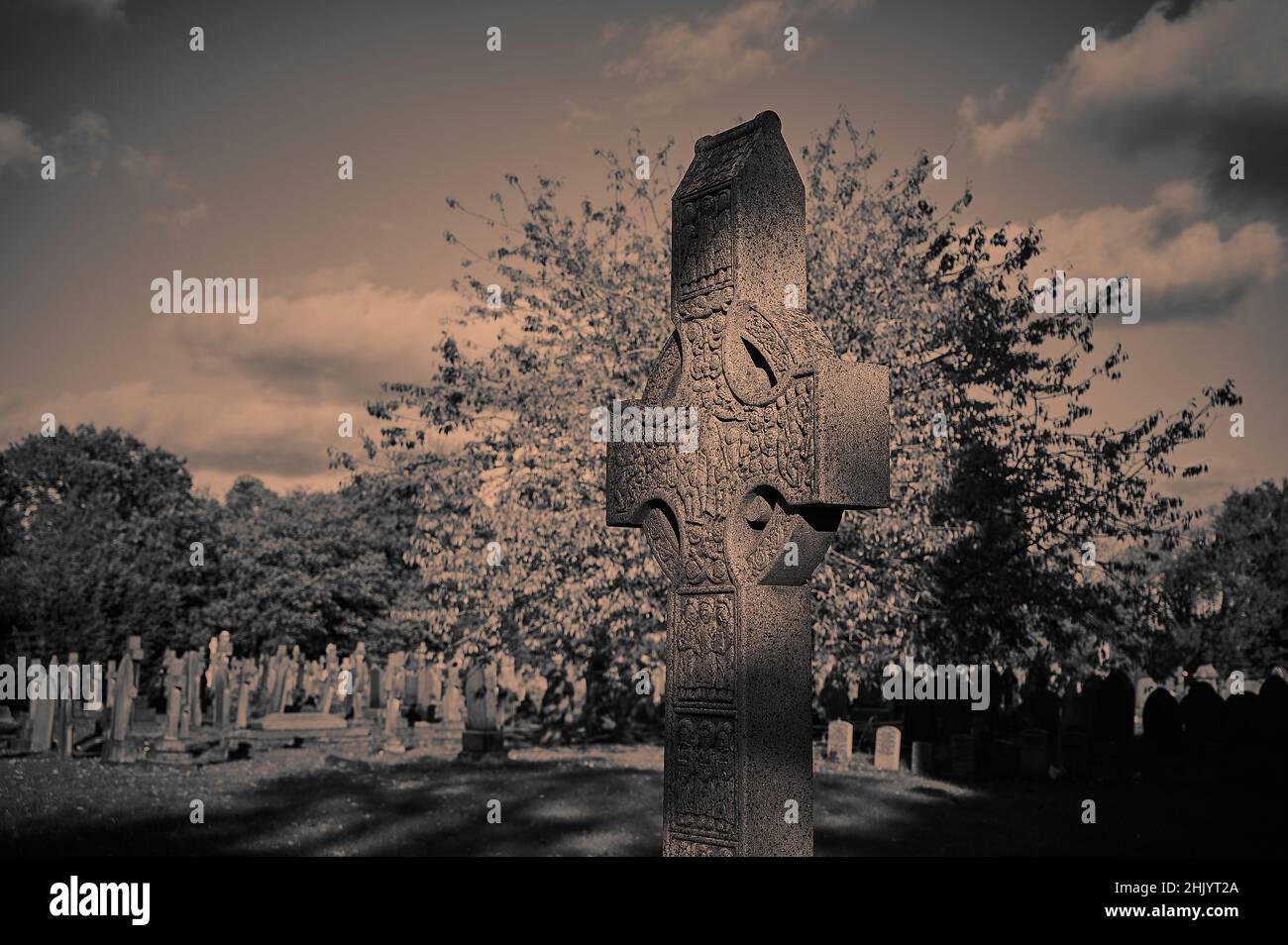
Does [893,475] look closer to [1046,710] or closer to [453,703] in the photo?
[1046,710]

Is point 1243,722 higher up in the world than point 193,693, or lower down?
higher up

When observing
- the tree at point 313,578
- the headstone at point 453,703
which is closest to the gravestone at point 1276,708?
the headstone at point 453,703

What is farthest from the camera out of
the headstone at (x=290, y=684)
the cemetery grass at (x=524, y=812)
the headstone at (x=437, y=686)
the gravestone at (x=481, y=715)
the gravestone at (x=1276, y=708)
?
the headstone at (x=290, y=684)

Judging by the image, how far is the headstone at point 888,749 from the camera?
16969mm

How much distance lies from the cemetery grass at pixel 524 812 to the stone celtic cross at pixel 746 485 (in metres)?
4.45

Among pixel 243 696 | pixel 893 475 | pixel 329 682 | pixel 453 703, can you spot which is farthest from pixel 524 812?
pixel 329 682

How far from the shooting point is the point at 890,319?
1569 cm

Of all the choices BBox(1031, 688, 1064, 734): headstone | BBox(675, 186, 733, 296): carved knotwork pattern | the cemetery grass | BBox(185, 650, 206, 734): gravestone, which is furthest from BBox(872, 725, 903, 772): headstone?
BBox(185, 650, 206, 734): gravestone

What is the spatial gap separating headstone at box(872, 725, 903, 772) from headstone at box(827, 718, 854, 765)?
79 cm

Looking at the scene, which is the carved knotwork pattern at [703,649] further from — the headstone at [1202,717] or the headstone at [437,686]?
the headstone at [437,686]

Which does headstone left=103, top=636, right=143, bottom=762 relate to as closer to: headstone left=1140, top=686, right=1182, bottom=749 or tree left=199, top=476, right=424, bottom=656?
headstone left=1140, top=686, right=1182, bottom=749

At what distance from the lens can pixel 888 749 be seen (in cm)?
1706

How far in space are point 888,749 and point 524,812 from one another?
7.24 metres

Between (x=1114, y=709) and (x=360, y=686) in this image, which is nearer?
(x=1114, y=709)
